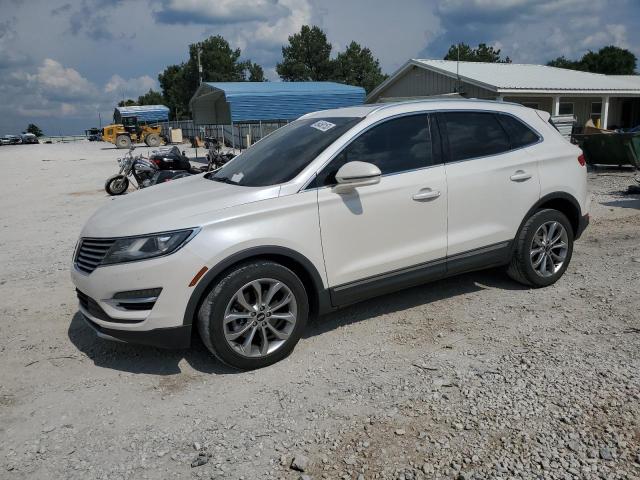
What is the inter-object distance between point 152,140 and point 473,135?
37.1 m

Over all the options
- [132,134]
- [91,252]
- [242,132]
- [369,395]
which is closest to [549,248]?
[369,395]

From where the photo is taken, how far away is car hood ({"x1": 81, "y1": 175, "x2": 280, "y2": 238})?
3.53 meters

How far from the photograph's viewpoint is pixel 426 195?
4246mm

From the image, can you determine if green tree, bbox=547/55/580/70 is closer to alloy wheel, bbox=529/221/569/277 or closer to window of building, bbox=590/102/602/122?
window of building, bbox=590/102/602/122

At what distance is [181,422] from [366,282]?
1647 millimetres

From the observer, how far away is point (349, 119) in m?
4.25

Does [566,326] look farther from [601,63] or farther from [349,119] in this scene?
[601,63]

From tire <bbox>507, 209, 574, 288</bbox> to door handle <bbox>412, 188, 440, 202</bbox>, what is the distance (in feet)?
Result: 3.54

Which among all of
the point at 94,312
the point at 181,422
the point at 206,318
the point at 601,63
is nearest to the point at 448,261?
the point at 206,318

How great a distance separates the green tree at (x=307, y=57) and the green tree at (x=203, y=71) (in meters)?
9.95

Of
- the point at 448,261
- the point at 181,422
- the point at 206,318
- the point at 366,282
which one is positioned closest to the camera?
the point at 181,422

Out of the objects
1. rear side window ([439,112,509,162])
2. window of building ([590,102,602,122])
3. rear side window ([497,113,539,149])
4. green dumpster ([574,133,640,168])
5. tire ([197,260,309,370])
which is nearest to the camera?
tire ([197,260,309,370])

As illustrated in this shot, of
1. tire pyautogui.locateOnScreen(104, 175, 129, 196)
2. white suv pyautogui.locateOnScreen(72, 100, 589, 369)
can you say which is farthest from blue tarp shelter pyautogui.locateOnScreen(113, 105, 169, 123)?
white suv pyautogui.locateOnScreen(72, 100, 589, 369)

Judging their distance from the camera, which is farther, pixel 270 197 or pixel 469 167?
pixel 469 167
